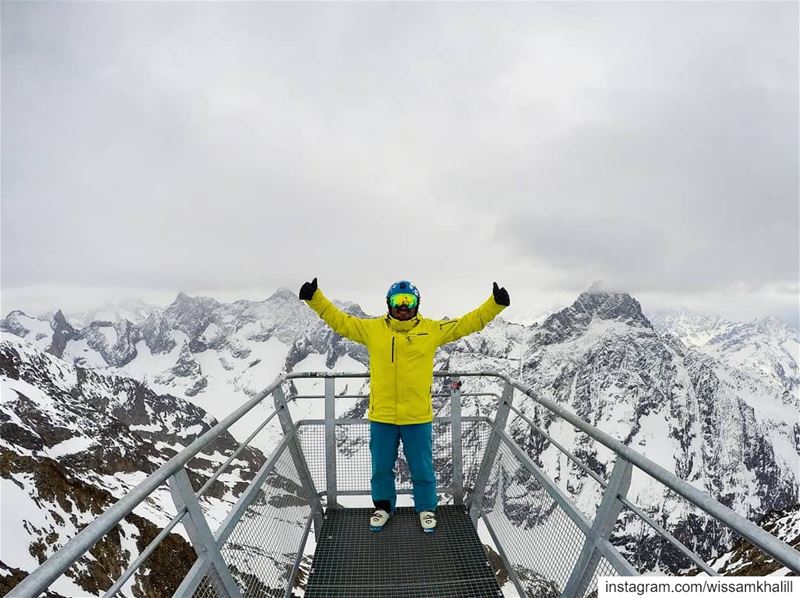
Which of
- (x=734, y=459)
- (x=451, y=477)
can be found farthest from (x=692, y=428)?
(x=451, y=477)

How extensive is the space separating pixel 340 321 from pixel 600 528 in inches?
122

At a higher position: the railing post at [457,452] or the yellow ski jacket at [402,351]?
the yellow ski jacket at [402,351]

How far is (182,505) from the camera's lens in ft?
9.42

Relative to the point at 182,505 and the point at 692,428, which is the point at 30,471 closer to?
the point at 182,505

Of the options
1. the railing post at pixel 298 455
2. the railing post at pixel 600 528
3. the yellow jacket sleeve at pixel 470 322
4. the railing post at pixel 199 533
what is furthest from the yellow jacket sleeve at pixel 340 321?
the railing post at pixel 600 528

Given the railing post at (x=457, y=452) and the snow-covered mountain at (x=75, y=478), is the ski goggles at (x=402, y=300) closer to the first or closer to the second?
the railing post at (x=457, y=452)

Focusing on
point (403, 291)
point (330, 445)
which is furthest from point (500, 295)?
point (330, 445)

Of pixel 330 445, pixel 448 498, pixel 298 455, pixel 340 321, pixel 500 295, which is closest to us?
pixel 500 295

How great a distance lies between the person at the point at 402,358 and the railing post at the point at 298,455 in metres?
0.91

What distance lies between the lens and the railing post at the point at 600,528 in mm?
2982

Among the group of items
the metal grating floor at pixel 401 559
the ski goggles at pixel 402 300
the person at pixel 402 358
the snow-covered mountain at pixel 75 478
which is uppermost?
the ski goggles at pixel 402 300

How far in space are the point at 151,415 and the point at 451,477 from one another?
204404 millimetres

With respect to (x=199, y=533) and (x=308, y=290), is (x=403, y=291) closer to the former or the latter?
(x=308, y=290)

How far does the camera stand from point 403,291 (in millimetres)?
5184
